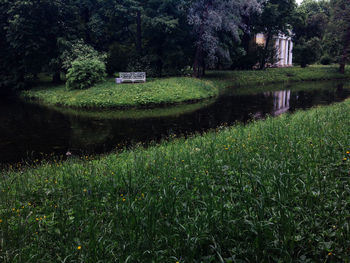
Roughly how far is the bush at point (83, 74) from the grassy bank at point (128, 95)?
726mm

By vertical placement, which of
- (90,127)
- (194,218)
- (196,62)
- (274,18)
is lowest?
(90,127)

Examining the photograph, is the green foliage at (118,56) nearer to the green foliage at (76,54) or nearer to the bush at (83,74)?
the green foliage at (76,54)

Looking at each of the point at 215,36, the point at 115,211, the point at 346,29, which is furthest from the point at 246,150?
the point at 346,29

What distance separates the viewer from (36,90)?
30.4 metres

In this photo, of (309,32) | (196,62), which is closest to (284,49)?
(309,32)

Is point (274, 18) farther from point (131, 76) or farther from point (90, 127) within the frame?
point (90, 127)

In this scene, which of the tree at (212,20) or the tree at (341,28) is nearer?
the tree at (212,20)

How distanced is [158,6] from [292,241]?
3167cm

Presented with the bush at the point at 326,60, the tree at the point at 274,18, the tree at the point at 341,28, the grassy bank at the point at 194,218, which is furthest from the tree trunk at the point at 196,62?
the bush at the point at 326,60

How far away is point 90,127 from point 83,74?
10.8m

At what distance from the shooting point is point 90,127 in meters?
15.9

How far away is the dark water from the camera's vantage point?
1205 cm

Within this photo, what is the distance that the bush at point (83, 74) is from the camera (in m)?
25.4

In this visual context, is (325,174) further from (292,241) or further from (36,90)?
(36,90)
